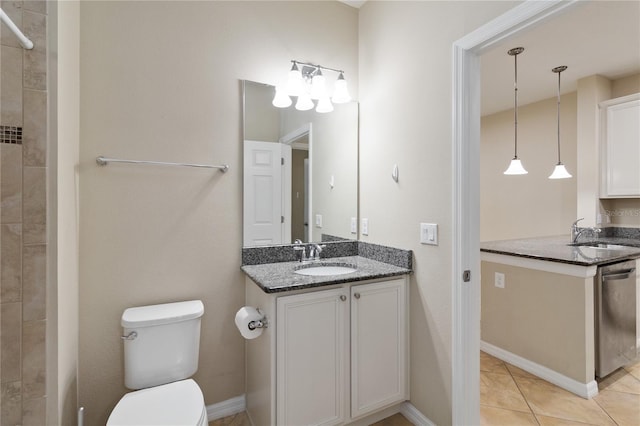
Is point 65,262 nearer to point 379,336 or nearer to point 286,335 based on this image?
point 286,335

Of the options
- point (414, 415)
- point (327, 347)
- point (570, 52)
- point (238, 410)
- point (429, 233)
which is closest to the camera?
point (327, 347)

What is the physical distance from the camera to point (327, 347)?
159cm

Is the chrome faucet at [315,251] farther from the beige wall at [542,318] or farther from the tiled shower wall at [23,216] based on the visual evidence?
the beige wall at [542,318]

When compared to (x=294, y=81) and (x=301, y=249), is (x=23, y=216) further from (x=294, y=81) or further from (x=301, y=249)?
(x=294, y=81)

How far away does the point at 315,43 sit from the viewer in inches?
85.4

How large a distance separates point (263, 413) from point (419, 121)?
1.77 meters

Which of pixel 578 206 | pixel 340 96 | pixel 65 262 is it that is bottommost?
pixel 65 262

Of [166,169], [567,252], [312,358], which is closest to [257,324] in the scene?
[312,358]

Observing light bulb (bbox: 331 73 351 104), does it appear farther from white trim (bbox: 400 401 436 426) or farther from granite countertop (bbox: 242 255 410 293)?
white trim (bbox: 400 401 436 426)

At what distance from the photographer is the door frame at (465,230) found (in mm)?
1534

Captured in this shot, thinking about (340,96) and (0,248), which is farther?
(340,96)

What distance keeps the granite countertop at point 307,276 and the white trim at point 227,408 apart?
814 mm

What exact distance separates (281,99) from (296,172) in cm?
47

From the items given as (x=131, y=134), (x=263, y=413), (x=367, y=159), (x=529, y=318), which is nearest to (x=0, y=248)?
(x=131, y=134)
